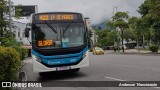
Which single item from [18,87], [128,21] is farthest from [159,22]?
[18,87]

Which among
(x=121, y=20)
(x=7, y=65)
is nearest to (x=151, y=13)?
(x=121, y=20)

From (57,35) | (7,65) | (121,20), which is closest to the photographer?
(7,65)

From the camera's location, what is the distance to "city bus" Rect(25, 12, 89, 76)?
12945 mm

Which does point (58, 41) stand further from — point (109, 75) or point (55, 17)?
point (109, 75)

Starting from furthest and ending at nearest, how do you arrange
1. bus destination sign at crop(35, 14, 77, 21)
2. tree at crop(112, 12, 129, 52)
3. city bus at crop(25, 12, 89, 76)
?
tree at crop(112, 12, 129, 52), bus destination sign at crop(35, 14, 77, 21), city bus at crop(25, 12, 89, 76)

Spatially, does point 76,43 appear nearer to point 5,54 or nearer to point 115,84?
Result: point 115,84

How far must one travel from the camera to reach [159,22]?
149 ft

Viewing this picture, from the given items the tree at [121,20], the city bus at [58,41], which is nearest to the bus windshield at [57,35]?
the city bus at [58,41]

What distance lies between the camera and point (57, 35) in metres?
13.1

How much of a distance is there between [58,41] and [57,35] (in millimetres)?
296

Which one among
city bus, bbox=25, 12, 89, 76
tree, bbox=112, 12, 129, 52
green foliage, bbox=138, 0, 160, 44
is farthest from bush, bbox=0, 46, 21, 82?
tree, bbox=112, 12, 129, 52

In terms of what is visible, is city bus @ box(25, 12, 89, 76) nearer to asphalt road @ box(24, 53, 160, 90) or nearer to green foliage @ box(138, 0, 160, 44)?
asphalt road @ box(24, 53, 160, 90)

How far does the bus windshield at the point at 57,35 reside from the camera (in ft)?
42.8

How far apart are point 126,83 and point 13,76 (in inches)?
166
